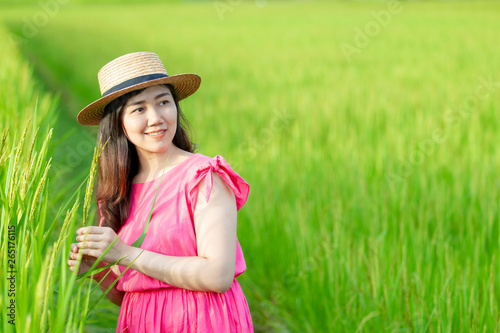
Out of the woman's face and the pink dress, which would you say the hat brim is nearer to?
the woman's face

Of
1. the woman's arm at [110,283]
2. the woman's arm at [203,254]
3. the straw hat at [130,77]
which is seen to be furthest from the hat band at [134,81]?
the woman's arm at [110,283]

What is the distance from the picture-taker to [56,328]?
810 millimetres

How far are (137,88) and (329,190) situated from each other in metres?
1.72

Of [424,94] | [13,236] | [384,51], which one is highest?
[384,51]

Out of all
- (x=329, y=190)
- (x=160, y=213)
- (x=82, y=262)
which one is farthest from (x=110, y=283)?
(x=329, y=190)

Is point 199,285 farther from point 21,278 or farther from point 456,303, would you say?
point 456,303

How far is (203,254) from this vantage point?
1.13 meters

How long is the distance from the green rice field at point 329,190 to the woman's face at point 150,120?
20cm

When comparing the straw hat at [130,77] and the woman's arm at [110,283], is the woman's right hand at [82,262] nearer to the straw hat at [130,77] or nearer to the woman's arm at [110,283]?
the woman's arm at [110,283]

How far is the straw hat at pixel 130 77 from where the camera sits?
1215mm

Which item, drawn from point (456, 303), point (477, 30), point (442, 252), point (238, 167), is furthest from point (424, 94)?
point (477, 30)

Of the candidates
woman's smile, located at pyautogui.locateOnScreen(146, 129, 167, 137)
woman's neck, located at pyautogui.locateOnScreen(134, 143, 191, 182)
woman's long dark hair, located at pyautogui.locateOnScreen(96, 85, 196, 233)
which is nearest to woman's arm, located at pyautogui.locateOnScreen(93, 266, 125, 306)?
woman's long dark hair, located at pyautogui.locateOnScreen(96, 85, 196, 233)

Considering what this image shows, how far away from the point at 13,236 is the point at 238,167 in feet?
6.70

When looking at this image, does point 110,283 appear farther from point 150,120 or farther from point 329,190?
point 329,190
